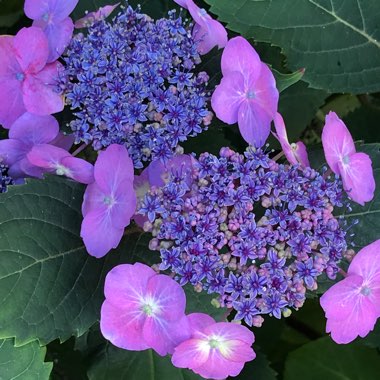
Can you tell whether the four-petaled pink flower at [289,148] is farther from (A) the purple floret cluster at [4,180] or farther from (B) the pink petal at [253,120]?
(A) the purple floret cluster at [4,180]

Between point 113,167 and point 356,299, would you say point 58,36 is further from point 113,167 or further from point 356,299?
point 356,299

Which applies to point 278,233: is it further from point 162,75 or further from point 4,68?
point 4,68

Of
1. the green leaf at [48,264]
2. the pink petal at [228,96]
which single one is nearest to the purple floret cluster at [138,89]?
the pink petal at [228,96]

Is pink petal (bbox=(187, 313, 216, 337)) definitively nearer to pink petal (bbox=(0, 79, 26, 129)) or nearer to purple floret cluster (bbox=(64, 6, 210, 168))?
purple floret cluster (bbox=(64, 6, 210, 168))

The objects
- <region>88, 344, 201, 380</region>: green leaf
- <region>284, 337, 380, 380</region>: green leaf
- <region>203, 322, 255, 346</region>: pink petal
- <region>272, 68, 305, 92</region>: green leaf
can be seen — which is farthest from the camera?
<region>284, 337, 380, 380</region>: green leaf

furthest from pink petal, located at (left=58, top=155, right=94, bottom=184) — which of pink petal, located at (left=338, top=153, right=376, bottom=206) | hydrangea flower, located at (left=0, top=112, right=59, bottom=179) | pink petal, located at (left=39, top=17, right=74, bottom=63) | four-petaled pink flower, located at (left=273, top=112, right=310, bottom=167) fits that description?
pink petal, located at (left=338, top=153, right=376, bottom=206)

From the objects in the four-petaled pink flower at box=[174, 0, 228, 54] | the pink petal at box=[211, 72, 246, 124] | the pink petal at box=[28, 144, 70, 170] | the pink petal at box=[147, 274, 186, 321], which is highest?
the four-petaled pink flower at box=[174, 0, 228, 54]
